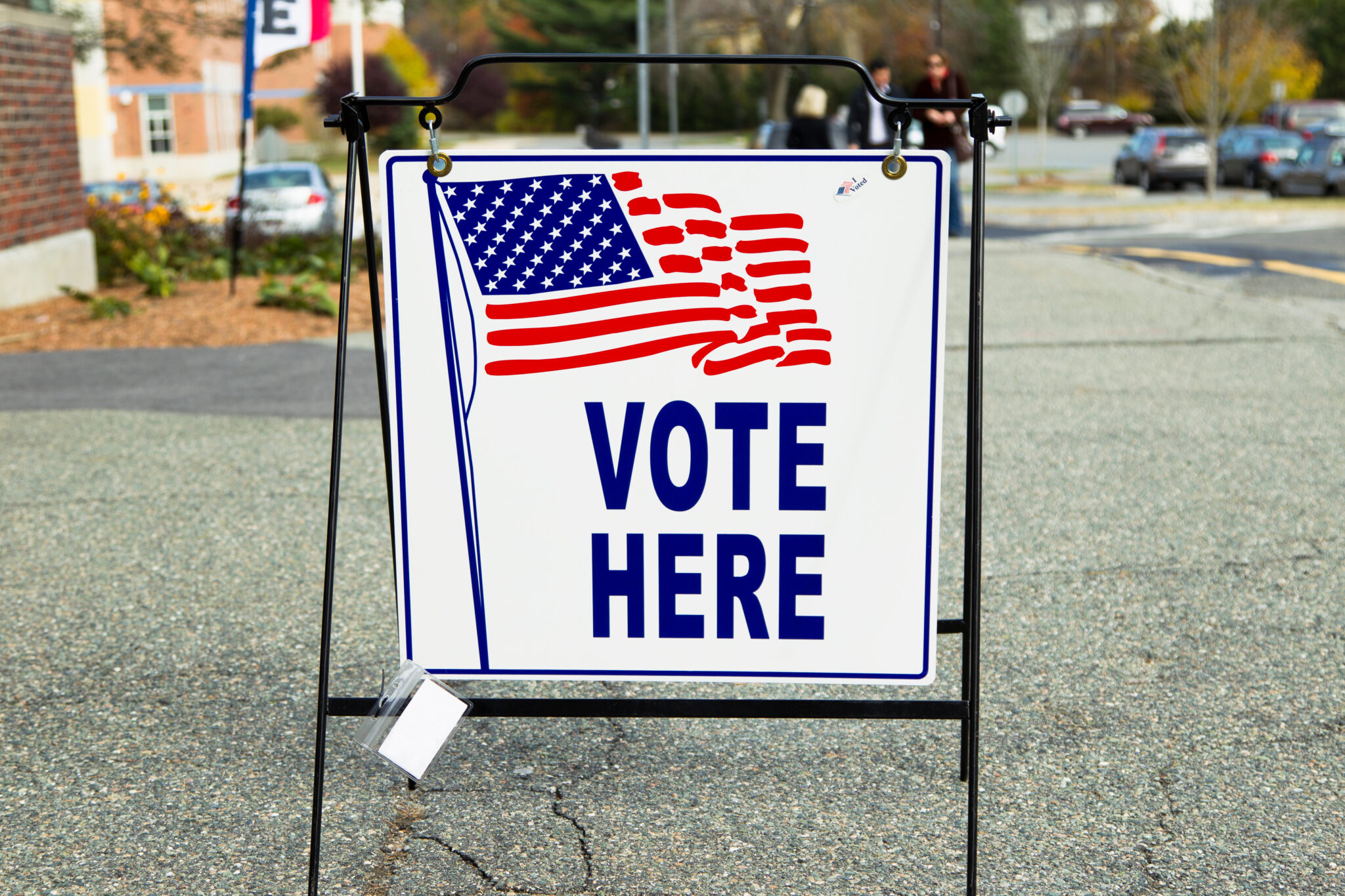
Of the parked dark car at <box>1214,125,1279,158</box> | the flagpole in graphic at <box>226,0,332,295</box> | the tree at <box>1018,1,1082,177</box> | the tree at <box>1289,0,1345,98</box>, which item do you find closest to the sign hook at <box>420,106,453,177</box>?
the flagpole in graphic at <box>226,0,332,295</box>

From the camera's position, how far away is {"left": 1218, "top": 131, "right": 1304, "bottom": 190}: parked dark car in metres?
32.0

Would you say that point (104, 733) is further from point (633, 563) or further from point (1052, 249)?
point (1052, 249)

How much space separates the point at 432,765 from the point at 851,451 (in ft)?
4.39

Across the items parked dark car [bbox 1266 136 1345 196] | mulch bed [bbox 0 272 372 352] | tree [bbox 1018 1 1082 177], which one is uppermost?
tree [bbox 1018 1 1082 177]

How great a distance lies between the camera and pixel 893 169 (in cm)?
262

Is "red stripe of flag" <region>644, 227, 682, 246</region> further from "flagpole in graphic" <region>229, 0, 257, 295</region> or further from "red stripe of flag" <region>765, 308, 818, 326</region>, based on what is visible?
"flagpole in graphic" <region>229, 0, 257, 295</region>

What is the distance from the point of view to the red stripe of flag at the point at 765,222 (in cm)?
265

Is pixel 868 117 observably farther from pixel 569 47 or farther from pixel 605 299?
pixel 569 47

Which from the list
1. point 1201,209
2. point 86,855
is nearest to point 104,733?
point 86,855

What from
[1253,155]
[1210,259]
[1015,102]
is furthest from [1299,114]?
[1210,259]

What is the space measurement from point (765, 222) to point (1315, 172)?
95.7 ft

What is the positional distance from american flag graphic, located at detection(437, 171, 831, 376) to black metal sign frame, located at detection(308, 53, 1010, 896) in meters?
0.23

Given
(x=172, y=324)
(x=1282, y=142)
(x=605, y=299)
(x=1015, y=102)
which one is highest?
(x=1015, y=102)

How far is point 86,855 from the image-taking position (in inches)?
114
